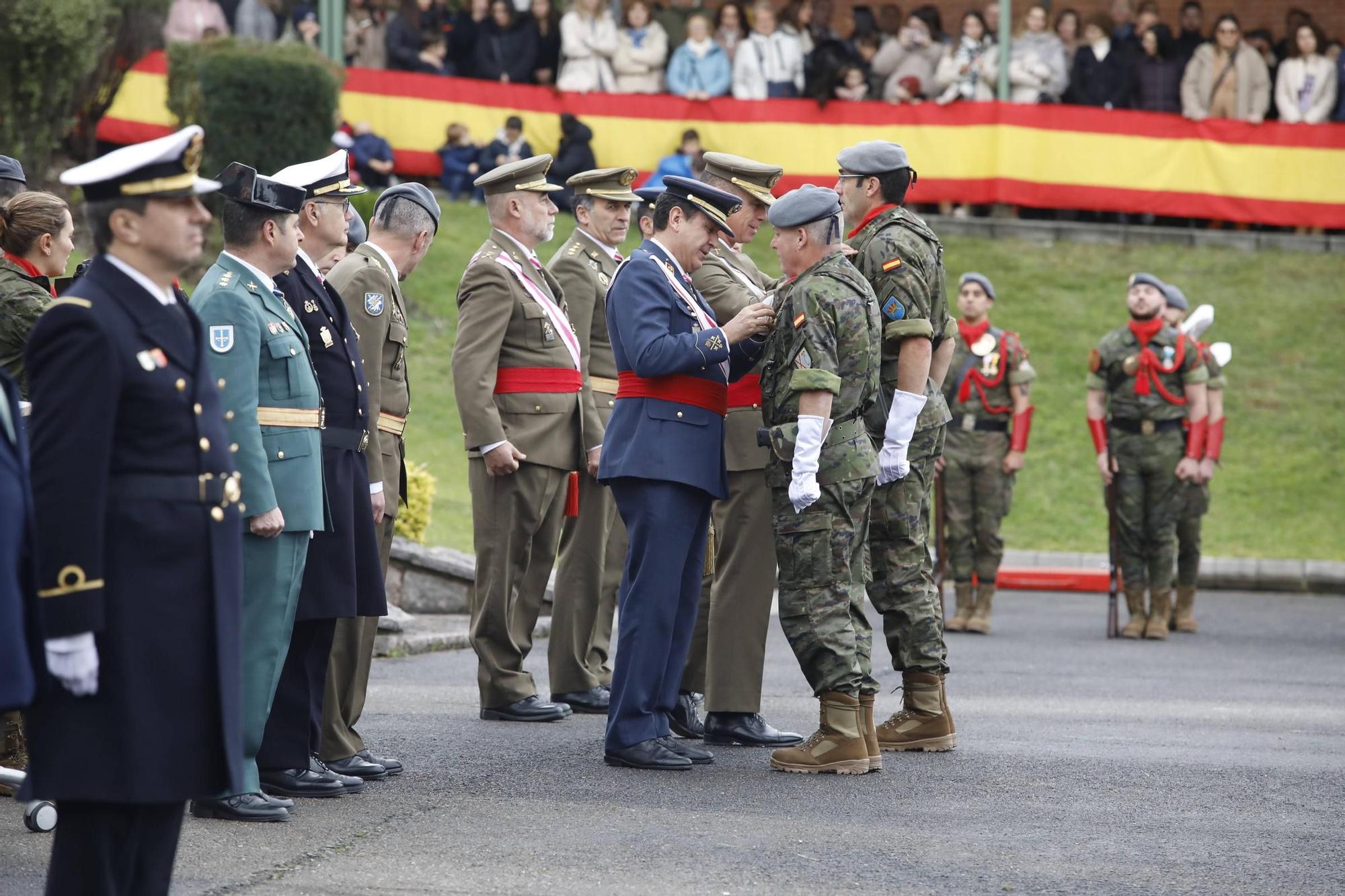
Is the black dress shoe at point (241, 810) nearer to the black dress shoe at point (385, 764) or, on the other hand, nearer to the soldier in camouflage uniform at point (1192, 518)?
the black dress shoe at point (385, 764)

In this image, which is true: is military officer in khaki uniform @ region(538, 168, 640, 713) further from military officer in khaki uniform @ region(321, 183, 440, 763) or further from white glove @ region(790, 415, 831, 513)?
white glove @ region(790, 415, 831, 513)

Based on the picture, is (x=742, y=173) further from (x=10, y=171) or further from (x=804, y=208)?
(x=10, y=171)

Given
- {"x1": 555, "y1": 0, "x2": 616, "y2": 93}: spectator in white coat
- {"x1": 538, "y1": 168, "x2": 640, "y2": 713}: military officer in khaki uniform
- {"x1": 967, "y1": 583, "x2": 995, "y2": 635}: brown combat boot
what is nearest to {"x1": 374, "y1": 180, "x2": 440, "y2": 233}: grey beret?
{"x1": 538, "y1": 168, "x2": 640, "y2": 713}: military officer in khaki uniform

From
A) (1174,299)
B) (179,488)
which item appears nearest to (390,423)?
(179,488)

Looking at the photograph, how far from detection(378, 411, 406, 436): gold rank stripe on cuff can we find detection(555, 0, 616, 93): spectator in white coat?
15.7m

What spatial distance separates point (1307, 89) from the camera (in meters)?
21.0

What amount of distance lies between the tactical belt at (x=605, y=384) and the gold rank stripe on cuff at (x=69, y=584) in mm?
4915

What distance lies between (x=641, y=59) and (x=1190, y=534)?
11.5m

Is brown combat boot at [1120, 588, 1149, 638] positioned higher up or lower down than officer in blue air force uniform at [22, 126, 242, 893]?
lower down

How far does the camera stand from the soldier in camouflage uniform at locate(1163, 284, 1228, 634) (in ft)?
41.5

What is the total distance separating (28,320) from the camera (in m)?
6.21

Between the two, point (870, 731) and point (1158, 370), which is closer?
point (870, 731)

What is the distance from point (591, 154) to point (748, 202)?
46.2ft

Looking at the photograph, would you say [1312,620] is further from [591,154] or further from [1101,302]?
[591,154]
